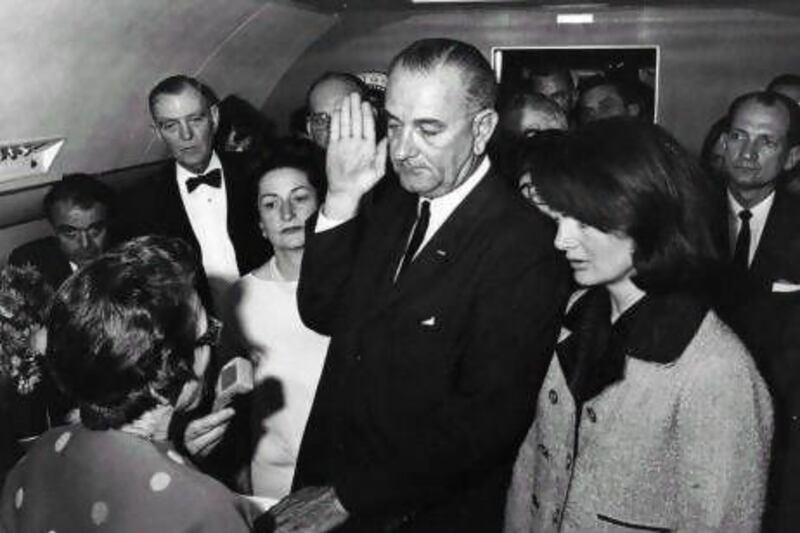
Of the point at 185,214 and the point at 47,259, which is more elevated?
the point at 185,214

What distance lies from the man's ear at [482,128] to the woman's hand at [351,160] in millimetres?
359

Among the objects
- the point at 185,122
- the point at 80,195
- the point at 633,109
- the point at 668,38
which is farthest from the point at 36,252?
the point at 668,38

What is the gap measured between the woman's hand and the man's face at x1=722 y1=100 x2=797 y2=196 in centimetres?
259

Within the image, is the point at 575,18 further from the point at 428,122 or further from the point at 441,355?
the point at 441,355

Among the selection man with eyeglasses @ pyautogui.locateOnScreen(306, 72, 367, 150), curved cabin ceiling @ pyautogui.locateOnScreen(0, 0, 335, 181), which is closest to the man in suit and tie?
man with eyeglasses @ pyautogui.locateOnScreen(306, 72, 367, 150)

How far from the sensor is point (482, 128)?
265cm

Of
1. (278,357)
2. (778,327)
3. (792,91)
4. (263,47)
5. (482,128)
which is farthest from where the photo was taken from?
(263,47)

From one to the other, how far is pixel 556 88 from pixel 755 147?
9.27 ft

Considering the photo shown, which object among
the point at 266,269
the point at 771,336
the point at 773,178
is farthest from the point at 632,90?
the point at 266,269

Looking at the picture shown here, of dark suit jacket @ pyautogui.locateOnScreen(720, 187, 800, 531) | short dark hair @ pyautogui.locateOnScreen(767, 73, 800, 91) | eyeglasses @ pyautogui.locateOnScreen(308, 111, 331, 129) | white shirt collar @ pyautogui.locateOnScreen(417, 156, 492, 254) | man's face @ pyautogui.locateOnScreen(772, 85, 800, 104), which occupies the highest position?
short dark hair @ pyautogui.locateOnScreen(767, 73, 800, 91)

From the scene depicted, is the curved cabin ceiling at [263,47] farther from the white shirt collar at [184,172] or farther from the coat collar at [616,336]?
the coat collar at [616,336]

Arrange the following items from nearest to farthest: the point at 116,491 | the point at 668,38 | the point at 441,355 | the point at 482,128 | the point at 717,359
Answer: the point at 116,491, the point at 717,359, the point at 441,355, the point at 482,128, the point at 668,38

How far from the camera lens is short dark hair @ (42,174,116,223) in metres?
4.45

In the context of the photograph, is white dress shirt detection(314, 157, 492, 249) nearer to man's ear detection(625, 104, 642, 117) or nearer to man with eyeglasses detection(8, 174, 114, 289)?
man with eyeglasses detection(8, 174, 114, 289)
